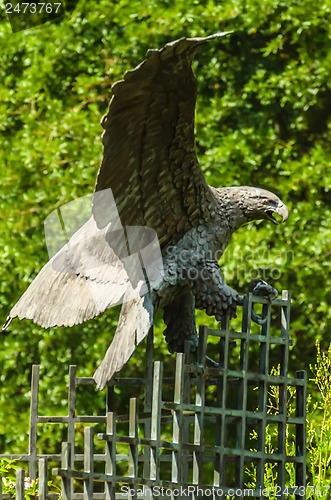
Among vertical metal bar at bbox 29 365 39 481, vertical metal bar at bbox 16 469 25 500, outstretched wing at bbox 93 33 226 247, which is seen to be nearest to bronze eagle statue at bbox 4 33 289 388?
outstretched wing at bbox 93 33 226 247

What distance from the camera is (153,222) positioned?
136 inches

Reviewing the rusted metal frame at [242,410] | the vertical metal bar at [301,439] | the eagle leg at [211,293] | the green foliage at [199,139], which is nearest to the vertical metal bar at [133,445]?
the rusted metal frame at [242,410]

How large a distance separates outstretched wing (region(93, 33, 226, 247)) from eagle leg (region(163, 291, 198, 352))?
35 centimetres

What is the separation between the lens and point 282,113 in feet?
19.9

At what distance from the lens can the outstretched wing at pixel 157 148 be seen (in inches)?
116

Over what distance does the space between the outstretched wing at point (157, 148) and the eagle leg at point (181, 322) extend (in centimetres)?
35

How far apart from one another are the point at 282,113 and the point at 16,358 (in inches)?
98.1

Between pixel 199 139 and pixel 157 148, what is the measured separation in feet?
8.67

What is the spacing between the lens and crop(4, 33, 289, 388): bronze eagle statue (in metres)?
3.08

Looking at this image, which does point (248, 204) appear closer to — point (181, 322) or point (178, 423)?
point (181, 322)

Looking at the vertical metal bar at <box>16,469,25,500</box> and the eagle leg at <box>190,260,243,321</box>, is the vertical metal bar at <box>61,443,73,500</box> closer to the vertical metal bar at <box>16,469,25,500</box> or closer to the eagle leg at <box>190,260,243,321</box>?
the vertical metal bar at <box>16,469,25,500</box>

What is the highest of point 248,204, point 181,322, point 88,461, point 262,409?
point 248,204

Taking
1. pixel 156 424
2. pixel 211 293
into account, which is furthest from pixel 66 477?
pixel 211 293

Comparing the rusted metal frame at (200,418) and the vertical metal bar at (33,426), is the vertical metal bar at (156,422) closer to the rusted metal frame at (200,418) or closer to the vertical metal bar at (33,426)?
the rusted metal frame at (200,418)
